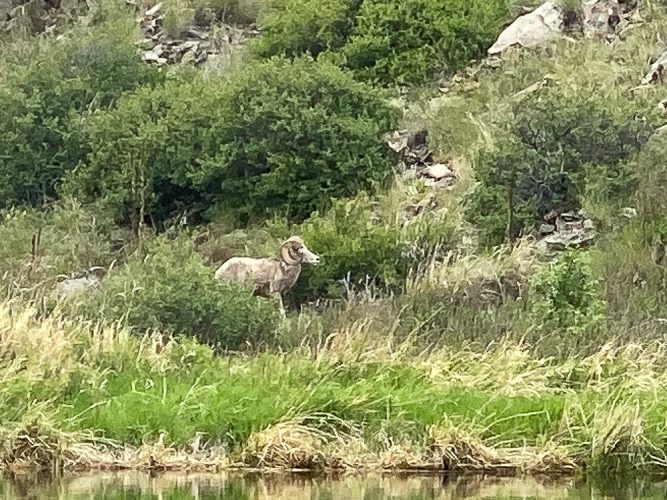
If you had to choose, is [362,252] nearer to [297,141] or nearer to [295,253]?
[295,253]

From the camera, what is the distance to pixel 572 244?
21.6 m

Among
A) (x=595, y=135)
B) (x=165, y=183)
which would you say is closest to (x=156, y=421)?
(x=595, y=135)

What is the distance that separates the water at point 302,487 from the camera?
12.0 meters

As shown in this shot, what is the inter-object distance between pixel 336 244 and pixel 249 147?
394cm

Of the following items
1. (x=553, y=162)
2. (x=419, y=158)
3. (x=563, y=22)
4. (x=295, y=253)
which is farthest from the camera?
(x=563, y=22)

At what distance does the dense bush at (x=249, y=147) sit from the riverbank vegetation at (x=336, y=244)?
0.16 ft

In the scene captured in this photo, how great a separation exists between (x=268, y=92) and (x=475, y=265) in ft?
20.8

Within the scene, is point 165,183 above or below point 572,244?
below

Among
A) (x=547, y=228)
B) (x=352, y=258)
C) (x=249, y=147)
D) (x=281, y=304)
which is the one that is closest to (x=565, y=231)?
(x=547, y=228)

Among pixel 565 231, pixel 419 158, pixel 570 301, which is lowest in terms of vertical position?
pixel 419 158

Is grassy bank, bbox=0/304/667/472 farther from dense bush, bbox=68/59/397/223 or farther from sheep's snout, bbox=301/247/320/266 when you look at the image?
dense bush, bbox=68/59/397/223

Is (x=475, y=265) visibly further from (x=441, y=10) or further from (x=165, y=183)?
(x=441, y=10)

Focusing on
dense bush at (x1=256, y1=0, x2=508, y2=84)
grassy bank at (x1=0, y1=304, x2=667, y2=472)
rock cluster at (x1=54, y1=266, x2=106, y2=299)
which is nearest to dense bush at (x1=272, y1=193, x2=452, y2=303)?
rock cluster at (x1=54, y1=266, x2=106, y2=299)

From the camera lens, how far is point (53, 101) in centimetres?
2867
